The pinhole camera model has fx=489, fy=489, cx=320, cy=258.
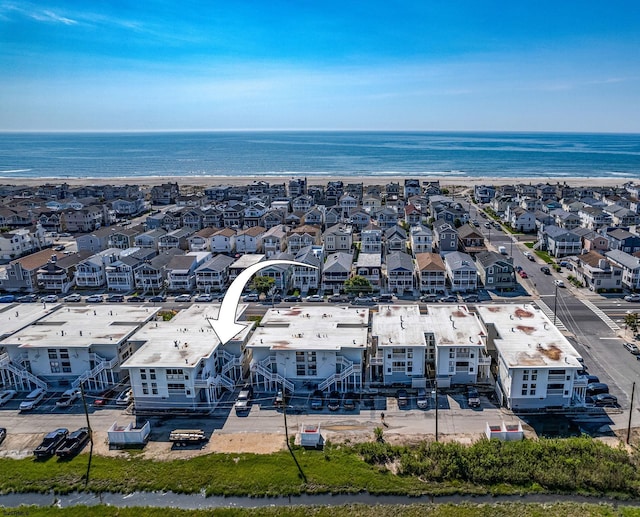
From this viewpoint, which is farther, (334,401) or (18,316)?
(18,316)

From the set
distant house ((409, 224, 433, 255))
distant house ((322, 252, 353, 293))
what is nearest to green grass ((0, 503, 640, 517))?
distant house ((322, 252, 353, 293))

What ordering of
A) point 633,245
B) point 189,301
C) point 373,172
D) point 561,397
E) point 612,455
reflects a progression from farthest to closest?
1. point 373,172
2. point 633,245
3. point 189,301
4. point 561,397
5. point 612,455

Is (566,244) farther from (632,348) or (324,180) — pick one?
(324,180)

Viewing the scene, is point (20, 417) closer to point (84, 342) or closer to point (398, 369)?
point (84, 342)

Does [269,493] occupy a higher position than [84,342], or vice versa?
[84,342]

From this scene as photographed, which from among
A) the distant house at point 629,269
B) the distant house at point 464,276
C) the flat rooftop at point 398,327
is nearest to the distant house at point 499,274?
the distant house at point 464,276

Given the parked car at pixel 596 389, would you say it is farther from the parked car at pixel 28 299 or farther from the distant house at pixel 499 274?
the parked car at pixel 28 299

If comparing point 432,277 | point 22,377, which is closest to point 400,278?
point 432,277

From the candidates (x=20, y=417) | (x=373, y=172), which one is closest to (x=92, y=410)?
(x=20, y=417)
